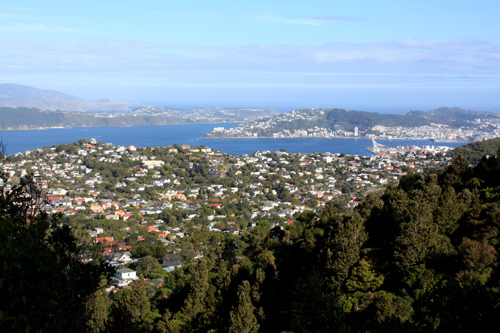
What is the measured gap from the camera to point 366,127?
65.6 m

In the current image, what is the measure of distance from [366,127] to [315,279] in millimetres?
63923

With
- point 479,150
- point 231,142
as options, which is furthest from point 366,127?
point 479,150

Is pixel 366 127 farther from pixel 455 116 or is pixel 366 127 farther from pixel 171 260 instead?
pixel 171 260

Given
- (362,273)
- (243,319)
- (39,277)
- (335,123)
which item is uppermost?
(335,123)

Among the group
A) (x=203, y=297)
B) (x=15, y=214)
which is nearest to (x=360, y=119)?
(x=203, y=297)

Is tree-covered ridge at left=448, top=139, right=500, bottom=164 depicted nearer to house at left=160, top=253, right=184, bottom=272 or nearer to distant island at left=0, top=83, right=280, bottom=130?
house at left=160, top=253, right=184, bottom=272

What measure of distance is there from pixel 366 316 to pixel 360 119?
65.0 m

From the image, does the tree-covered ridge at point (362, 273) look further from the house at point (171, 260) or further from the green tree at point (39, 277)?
the house at point (171, 260)

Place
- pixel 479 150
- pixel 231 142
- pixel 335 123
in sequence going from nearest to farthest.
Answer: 1. pixel 479 150
2. pixel 231 142
3. pixel 335 123

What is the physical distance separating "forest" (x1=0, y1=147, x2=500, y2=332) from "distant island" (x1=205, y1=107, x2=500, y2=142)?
51548 mm

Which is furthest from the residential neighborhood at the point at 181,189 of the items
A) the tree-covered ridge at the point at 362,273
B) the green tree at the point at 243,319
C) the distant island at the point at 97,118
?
the distant island at the point at 97,118

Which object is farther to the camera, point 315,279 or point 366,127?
point 366,127

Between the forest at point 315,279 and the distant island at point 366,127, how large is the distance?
51.5 meters

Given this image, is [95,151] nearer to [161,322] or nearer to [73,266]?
[161,322]
